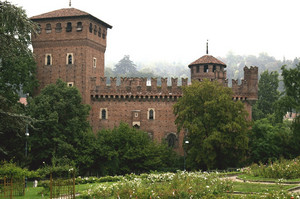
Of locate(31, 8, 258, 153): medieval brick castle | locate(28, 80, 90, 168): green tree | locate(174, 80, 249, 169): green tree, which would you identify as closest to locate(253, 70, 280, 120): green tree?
locate(31, 8, 258, 153): medieval brick castle

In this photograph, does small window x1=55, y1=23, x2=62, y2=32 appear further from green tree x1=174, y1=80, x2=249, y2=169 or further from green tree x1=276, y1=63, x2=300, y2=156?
green tree x1=276, y1=63, x2=300, y2=156

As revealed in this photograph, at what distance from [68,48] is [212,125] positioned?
56.9ft

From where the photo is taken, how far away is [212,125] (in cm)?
3738

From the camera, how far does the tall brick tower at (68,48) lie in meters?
44.2

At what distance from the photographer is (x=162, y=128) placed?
44.7 m

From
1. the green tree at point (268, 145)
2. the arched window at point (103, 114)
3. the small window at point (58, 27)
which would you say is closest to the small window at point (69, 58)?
the small window at point (58, 27)

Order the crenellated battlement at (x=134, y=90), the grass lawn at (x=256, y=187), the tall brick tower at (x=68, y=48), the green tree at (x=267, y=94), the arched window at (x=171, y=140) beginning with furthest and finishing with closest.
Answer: the green tree at (x=267, y=94) < the arched window at (x=171, y=140) < the crenellated battlement at (x=134, y=90) < the tall brick tower at (x=68, y=48) < the grass lawn at (x=256, y=187)

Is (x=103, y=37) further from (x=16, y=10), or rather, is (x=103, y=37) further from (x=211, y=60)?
(x=16, y=10)

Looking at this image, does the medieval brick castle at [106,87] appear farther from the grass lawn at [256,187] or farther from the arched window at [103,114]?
the grass lawn at [256,187]

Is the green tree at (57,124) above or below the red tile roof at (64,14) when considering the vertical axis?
below

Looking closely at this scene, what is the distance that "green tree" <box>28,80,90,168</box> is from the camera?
36781 mm

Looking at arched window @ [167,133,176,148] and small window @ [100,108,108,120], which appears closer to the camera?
arched window @ [167,133,176,148]

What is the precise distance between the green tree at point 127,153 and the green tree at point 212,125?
323 cm

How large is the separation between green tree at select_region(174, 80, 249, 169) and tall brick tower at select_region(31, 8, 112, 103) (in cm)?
1127
